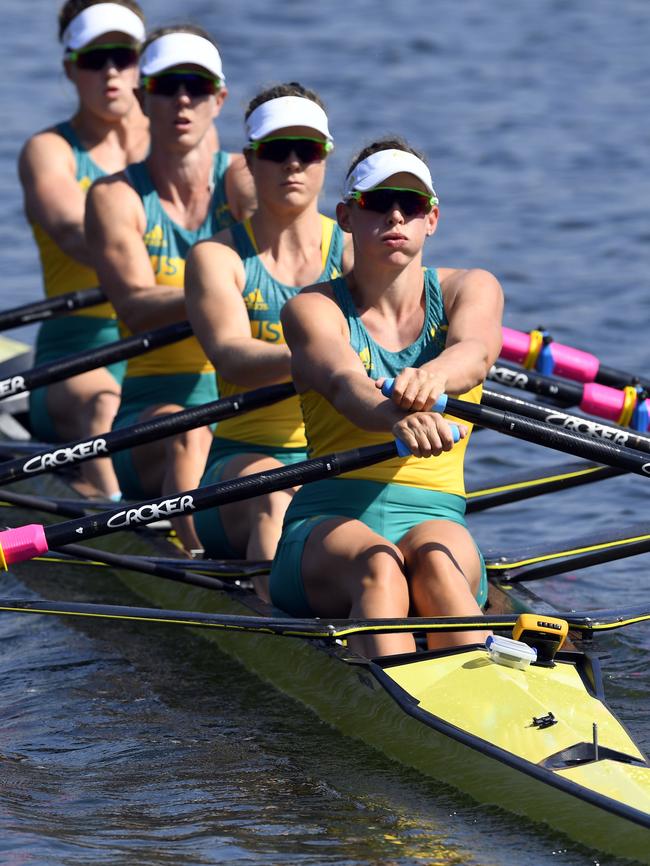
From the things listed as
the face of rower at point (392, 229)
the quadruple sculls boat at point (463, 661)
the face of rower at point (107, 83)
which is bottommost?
the quadruple sculls boat at point (463, 661)

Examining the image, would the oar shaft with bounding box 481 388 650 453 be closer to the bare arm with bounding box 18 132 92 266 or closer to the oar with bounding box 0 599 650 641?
the oar with bounding box 0 599 650 641

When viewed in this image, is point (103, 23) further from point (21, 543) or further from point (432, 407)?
point (432, 407)

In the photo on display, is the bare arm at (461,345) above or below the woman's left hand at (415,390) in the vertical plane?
above

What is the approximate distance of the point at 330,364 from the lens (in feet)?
16.3

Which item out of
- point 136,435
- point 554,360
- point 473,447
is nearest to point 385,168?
point 136,435

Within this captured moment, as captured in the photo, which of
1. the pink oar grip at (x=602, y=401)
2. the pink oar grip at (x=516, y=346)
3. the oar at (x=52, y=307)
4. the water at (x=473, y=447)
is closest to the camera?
the water at (x=473, y=447)

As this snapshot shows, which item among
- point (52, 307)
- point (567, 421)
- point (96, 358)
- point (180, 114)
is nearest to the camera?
point (567, 421)

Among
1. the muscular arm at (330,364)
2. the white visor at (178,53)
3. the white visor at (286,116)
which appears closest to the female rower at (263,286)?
the white visor at (286,116)

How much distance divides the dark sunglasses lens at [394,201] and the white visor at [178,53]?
1.79m

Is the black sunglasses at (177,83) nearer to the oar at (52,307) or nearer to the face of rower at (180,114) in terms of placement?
the face of rower at (180,114)

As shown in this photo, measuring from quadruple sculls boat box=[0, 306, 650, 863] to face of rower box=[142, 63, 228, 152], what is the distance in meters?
1.38

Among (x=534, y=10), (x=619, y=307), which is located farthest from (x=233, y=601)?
(x=534, y=10)

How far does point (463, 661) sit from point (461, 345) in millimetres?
946

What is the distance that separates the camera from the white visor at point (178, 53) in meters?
6.57
